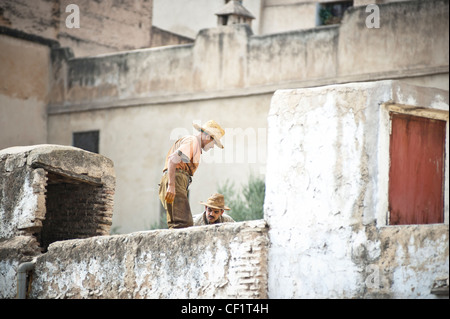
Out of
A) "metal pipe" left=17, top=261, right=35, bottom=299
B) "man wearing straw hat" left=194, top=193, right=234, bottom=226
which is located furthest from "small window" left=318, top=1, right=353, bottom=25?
"metal pipe" left=17, top=261, right=35, bottom=299

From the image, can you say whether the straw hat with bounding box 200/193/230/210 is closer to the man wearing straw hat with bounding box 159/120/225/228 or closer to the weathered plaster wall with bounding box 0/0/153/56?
the man wearing straw hat with bounding box 159/120/225/228

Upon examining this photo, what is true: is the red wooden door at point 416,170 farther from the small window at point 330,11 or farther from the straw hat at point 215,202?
the small window at point 330,11

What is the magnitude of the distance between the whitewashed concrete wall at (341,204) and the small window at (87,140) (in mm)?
12960

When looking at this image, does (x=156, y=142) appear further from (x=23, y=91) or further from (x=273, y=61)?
(x=23, y=91)

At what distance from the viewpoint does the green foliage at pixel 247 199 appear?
16.1 metres

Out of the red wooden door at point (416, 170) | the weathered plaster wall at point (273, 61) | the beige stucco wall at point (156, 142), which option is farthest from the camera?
the beige stucco wall at point (156, 142)

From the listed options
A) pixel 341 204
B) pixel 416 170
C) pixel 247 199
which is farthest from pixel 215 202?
pixel 247 199

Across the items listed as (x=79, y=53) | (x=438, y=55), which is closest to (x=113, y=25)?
(x=79, y=53)

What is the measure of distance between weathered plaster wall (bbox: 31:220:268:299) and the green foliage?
795 cm

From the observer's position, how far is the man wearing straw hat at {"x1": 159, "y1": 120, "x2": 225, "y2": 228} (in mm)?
8031

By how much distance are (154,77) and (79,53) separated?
3299mm

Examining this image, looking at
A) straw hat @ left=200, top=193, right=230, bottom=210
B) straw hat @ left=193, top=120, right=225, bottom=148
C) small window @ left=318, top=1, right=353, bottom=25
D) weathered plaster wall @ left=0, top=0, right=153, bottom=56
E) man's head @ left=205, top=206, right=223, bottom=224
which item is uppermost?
small window @ left=318, top=1, right=353, bottom=25

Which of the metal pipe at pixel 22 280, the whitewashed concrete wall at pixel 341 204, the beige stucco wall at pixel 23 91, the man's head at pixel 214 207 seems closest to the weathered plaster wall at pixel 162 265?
the metal pipe at pixel 22 280
